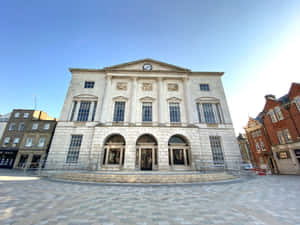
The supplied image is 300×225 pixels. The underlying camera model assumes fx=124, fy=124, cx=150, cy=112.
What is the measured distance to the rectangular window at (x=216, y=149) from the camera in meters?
16.1

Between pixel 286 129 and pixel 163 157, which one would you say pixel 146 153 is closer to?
pixel 163 157

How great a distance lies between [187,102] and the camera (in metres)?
18.2

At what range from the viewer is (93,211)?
154 inches

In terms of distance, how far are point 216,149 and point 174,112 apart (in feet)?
24.3

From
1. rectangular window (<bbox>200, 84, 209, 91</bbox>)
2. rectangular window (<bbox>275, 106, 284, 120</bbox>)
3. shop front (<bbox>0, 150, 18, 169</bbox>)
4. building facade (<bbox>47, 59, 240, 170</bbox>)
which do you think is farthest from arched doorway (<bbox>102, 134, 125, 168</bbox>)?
rectangular window (<bbox>275, 106, 284, 120</bbox>)

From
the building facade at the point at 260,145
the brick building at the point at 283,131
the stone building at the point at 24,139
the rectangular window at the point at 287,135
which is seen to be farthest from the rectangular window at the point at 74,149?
the rectangular window at the point at 287,135

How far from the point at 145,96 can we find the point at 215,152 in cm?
1226

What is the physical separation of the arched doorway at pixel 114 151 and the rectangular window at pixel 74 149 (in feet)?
11.2

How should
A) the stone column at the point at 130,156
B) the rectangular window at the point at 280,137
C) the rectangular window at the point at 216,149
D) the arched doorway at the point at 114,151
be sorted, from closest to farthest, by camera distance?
the stone column at the point at 130,156 < the arched doorway at the point at 114,151 < the rectangular window at the point at 216,149 < the rectangular window at the point at 280,137

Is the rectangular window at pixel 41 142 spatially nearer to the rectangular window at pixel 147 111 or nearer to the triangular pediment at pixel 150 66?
the triangular pediment at pixel 150 66

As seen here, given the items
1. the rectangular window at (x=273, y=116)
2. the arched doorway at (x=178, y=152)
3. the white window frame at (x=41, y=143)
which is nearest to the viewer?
the arched doorway at (x=178, y=152)

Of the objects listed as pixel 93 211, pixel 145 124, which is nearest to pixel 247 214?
pixel 93 211

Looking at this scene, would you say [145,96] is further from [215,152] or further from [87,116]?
[215,152]

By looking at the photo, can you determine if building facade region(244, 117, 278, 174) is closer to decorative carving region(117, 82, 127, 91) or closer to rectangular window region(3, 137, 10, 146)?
decorative carving region(117, 82, 127, 91)
